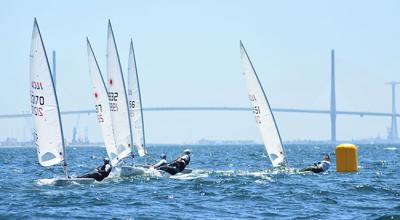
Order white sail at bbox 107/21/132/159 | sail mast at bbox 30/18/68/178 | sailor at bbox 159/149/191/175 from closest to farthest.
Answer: sail mast at bbox 30/18/68/178
sailor at bbox 159/149/191/175
white sail at bbox 107/21/132/159

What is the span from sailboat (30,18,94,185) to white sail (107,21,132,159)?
6210mm

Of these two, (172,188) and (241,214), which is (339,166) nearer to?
(172,188)

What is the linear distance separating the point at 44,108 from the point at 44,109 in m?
0.03

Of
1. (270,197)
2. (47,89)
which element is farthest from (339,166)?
(47,89)

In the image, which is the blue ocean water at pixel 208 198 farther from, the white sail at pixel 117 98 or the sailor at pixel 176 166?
the white sail at pixel 117 98

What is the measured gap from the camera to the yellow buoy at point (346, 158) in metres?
33.6

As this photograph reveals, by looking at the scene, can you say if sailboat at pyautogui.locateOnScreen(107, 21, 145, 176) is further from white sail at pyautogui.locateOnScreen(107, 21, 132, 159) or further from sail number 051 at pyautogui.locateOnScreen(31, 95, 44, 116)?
sail number 051 at pyautogui.locateOnScreen(31, 95, 44, 116)

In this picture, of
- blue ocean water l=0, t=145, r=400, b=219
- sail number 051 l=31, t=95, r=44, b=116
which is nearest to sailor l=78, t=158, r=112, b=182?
blue ocean water l=0, t=145, r=400, b=219

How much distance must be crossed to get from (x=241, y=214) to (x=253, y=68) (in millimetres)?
11478

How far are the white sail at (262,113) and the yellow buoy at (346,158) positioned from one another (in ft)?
Answer: 10.9

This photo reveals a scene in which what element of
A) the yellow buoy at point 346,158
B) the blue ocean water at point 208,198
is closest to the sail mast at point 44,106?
the blue ocean water at point 208,198

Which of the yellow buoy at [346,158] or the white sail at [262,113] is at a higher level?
the white sail at [262,113]

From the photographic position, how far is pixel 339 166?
3428 centimetres

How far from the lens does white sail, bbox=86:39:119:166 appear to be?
2992 cm
